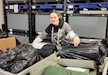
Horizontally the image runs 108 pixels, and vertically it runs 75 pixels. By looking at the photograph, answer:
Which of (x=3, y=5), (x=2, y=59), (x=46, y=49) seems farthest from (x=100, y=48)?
(x=3, y=5)

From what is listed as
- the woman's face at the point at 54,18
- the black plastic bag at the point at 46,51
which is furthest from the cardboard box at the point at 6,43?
the black plastic bag at the point at 46,51

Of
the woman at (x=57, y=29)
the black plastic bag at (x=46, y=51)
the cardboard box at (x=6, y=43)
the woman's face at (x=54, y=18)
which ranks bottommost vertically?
→ the cardboard box at (x=6, y=43)

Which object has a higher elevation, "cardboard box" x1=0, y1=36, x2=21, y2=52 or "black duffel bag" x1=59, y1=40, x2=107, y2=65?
"black duffel bag" x1=59, y1=40, x2=107, y2=65

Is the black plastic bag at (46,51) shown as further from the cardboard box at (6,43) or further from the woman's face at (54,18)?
the cardboard box at (6,43)

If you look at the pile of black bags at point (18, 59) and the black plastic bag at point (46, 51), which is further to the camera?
the black plastic bag at point (46, 51)

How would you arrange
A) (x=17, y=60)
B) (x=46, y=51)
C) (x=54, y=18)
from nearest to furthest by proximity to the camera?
(x=17, y=60) → (x=46, y=51) → (x=54, y=18)

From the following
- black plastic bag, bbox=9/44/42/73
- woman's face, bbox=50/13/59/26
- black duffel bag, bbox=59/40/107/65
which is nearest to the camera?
black plastic bag, bbox=9/44/42/73

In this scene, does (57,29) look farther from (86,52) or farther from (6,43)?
(86,52)

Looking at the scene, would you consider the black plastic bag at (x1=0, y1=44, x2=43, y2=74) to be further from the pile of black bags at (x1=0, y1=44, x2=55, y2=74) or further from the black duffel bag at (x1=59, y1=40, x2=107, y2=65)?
the black duffel bag at (x1=59, y1=40, x2=107, y2=65)

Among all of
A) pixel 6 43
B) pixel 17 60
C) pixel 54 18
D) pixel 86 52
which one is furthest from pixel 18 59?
pixel 6 43

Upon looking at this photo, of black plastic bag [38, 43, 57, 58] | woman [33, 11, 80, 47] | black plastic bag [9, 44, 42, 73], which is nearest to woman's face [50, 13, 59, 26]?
woman [33, 11, 80, 47]

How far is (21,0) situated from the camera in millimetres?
3461

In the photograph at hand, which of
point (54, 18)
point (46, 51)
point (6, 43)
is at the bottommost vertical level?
point (6, 43)

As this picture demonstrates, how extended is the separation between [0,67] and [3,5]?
297 cm
